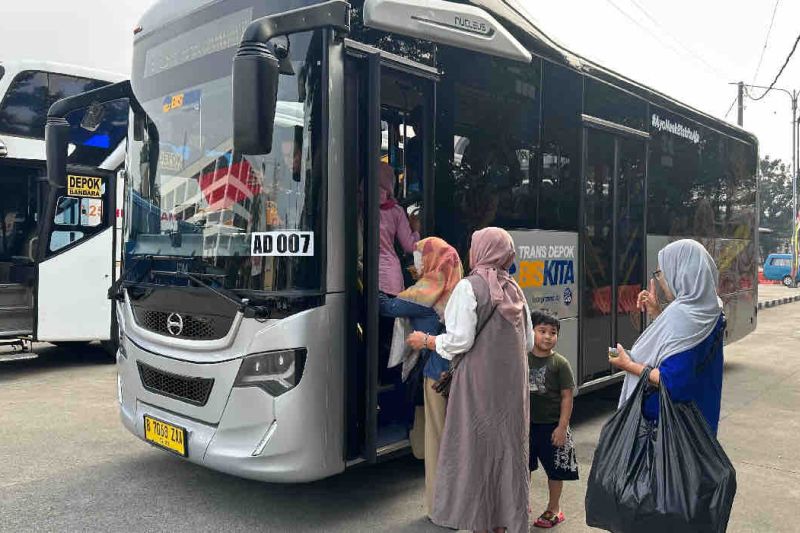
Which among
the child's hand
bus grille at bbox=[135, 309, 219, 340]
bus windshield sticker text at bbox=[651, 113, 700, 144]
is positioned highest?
bus windshield sticker text at bbox=[651, 113, 700, 144]

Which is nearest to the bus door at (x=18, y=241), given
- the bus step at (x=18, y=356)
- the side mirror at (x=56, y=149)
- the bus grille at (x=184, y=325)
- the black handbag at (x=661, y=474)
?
the bus step at (x=18, y=356)

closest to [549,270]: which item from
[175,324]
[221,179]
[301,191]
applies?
[301,191]

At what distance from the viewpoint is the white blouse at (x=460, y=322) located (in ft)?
10.7

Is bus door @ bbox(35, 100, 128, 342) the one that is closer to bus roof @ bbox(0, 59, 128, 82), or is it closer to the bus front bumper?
bus roof @ bbox(0, 59, 128, 82)

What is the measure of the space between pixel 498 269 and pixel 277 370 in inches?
50.8

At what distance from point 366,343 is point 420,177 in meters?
1.16

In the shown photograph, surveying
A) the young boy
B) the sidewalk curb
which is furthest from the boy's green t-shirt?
the sidewalk curb

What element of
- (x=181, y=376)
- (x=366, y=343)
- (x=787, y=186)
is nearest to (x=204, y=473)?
(x=181, y=376)

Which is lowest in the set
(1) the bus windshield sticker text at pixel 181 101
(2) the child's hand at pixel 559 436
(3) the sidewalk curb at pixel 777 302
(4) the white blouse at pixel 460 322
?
(3) the sidewalk curb at pixel 777 302

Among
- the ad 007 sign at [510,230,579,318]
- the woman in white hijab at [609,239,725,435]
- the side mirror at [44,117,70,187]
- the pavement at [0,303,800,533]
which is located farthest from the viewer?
the ad 007 sign at [510,230,579,318]

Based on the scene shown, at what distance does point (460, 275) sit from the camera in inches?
159

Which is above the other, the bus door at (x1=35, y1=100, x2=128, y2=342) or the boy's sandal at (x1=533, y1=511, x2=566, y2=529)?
the bus door at (x1=35, y1=100, x2=128, y2=342)

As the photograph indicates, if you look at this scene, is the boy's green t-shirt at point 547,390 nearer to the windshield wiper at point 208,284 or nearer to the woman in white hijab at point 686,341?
the woman in white hijab at point 686,341

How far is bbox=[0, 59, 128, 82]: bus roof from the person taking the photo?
347 inches
